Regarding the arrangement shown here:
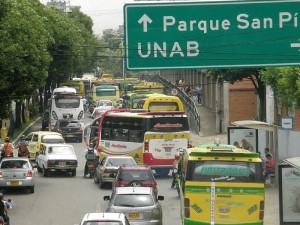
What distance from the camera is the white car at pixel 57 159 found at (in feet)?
139

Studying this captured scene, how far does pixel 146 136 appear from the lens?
42625mm

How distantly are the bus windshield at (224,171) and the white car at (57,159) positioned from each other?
65.1 feet

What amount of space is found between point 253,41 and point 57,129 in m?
44.1

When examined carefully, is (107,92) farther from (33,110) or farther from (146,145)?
(146,145)

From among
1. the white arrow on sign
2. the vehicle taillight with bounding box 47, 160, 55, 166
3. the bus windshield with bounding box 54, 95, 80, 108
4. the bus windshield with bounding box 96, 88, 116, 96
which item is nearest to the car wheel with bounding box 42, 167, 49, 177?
the vehicle taillight with bounding box 47, 160, 55, 166

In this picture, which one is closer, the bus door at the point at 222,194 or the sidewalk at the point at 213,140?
the bus door at the point at 222,194

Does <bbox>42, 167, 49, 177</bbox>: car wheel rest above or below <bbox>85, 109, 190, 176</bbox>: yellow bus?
below

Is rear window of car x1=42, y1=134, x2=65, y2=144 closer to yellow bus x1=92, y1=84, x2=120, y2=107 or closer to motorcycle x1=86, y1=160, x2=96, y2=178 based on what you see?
motorcycle x1=86, y1=160, x2=96, y2=178

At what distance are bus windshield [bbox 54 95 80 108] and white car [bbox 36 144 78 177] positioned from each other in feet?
89.6

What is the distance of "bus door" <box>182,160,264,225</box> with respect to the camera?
22922mm

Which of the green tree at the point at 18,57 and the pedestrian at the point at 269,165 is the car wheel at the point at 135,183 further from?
the green tree at the point at 18,57

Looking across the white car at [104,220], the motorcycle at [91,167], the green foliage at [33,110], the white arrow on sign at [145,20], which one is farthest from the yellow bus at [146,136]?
the green foliage at [33,110]

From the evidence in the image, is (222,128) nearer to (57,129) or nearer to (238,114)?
(238,114)

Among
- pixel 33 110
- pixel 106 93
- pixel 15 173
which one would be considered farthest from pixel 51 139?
pixel 106 93
